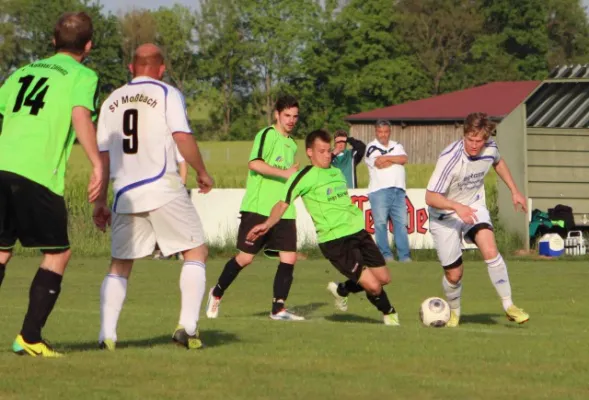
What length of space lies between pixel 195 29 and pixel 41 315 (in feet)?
413

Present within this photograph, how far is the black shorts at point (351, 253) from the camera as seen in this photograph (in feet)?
40.1

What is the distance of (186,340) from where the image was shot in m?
9.23

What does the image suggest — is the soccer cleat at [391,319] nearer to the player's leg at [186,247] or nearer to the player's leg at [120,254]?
the player's leg at [186,247]

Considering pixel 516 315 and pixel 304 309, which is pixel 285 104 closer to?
pixel 304 309

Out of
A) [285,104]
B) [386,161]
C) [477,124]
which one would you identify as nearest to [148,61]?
[477,124]

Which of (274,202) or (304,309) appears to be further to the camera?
(304,309)

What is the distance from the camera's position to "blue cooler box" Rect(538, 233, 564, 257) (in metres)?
23.0

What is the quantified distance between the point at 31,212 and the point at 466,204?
504 cm

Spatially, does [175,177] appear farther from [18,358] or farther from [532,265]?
[532,265]

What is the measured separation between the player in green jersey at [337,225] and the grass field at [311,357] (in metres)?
0.56

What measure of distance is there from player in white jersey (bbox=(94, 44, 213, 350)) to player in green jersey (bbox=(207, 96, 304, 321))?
154 inches

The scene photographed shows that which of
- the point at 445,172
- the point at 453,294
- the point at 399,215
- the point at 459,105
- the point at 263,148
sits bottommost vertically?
the point at 453,294

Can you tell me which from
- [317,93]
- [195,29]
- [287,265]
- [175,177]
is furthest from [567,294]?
[195,29]

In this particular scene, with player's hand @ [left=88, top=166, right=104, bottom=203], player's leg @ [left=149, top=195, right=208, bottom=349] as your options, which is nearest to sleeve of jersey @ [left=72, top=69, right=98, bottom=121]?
player's hand @ [left=88, top=166, right=104, bottom=203]
